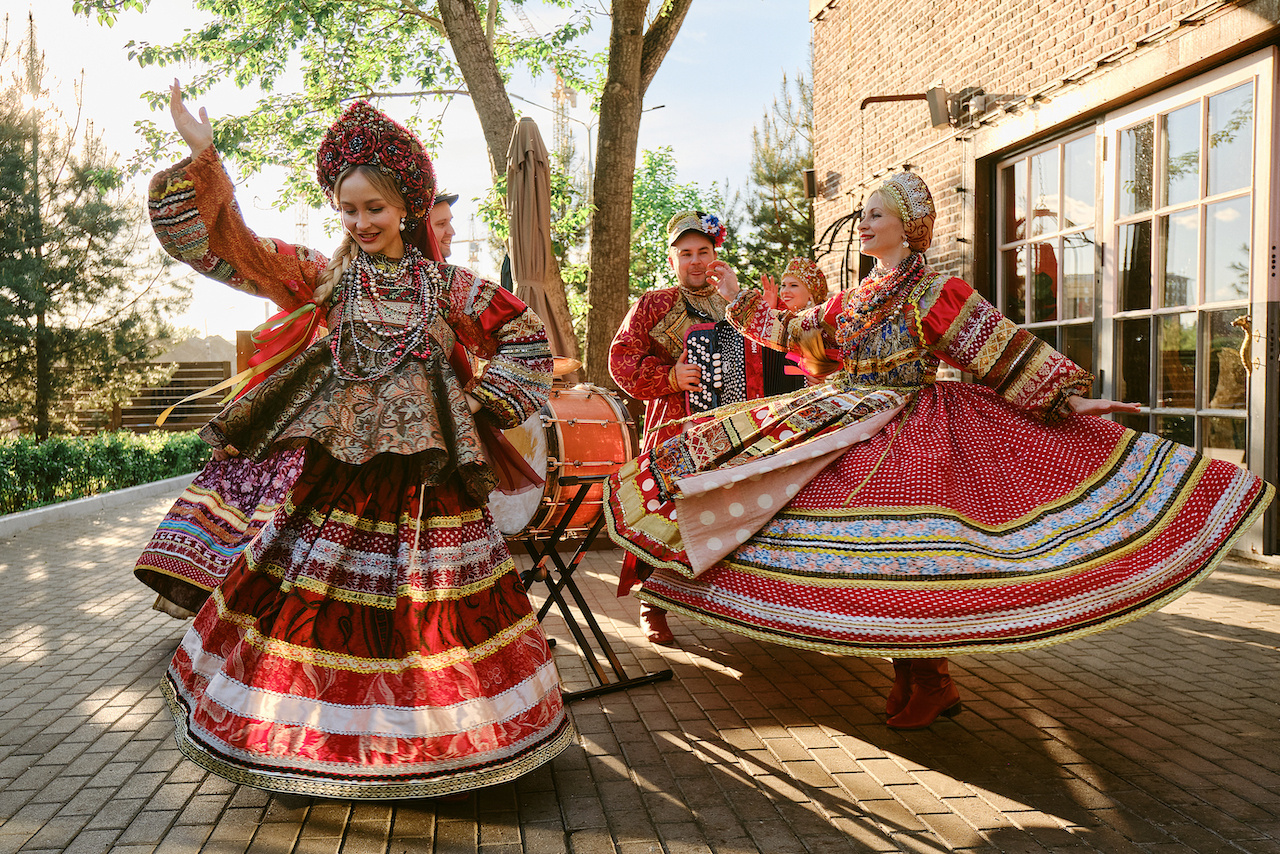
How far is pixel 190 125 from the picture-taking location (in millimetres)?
2555

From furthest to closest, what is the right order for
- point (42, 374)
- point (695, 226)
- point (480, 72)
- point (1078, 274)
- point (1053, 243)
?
1. point (42, 374)
2. point (480, 72)
3. point (1053, 243)
4. point (1078, 274)
5. point (695, 226)

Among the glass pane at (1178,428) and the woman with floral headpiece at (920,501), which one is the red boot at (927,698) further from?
the glass pane at (1178,428)

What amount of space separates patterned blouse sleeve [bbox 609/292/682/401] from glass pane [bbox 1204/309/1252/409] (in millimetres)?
3787

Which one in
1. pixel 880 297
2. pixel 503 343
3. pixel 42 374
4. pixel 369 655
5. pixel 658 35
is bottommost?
pixel 369 655

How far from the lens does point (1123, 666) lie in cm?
419

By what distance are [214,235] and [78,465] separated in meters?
10.4

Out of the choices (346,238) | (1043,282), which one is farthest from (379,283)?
(1043,282)

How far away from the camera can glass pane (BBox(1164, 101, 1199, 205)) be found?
617 cm

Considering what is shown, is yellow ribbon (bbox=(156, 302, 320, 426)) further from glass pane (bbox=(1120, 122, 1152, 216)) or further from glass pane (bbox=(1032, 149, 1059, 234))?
glass pane (bbox=(1032, 149, 1059, 234))

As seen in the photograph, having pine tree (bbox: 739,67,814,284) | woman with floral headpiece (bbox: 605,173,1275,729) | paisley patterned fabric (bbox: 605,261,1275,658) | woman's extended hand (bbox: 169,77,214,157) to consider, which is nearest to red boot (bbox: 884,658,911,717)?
woman with floral headpiece (bbox: 605,173,1275,729)

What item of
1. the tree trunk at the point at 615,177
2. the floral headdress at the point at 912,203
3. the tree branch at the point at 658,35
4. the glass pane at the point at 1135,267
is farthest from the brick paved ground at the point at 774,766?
the tree branch at the point at 658,35

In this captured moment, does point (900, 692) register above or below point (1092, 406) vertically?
below

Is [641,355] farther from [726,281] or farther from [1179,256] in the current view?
[1179,256]

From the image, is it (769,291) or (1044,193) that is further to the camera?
(1044,193)
